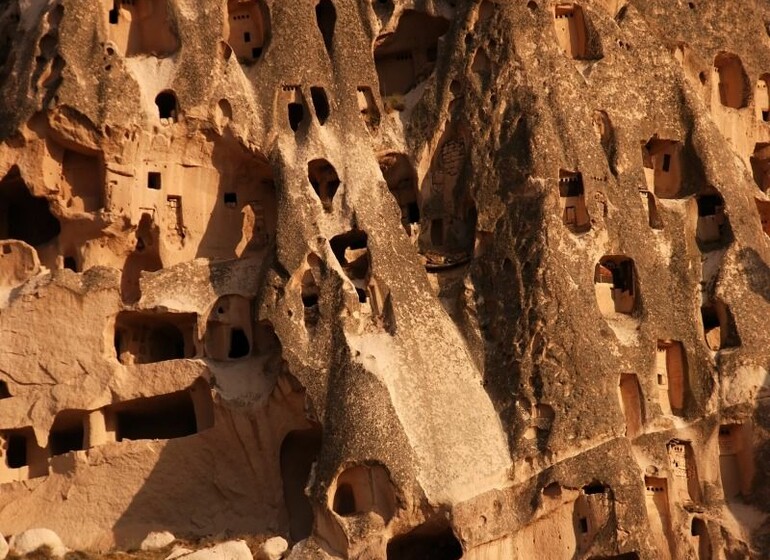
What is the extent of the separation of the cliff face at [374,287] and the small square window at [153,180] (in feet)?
0.34

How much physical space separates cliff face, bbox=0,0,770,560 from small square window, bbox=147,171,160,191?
10 cm

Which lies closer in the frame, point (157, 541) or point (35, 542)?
point (35, 542)

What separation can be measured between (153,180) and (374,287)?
447 cm

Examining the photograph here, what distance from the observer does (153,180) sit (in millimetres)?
35562

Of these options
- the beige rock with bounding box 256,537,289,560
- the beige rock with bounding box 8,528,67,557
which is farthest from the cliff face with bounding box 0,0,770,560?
the beige rock with bounding box 8,528,67,557

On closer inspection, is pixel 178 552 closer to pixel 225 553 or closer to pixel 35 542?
pixel 225 553

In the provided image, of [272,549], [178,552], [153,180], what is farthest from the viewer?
[153,180]

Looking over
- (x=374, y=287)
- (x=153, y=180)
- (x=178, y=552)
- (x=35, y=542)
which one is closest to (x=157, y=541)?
(x=178, y=552)

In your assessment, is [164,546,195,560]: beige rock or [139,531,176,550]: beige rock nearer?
[164,546,195,560]: beige rock

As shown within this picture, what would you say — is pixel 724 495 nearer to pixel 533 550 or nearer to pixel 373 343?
pixel 533 550

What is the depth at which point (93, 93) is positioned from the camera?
115 feet

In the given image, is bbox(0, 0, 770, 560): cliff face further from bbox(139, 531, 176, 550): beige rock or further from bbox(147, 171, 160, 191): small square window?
bbox(139, 531, 176, 550): beige rock

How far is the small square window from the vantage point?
3547 centimetres

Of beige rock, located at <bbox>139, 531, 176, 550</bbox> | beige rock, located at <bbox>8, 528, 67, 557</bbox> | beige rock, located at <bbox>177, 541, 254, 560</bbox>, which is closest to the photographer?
beige rock, located at <bbox>177, 541, 254, 560</bbox>
